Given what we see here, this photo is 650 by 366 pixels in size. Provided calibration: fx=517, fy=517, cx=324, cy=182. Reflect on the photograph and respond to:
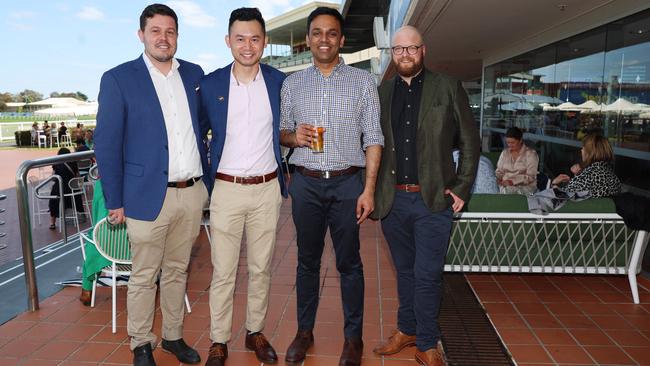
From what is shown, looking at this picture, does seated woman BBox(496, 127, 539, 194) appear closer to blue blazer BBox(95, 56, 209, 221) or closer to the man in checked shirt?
the man in checked shirt

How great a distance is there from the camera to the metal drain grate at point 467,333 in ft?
10.5

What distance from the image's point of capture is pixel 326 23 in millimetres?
2656

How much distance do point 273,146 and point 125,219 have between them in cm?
91

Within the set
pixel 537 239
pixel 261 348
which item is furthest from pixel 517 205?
pixel 261 348

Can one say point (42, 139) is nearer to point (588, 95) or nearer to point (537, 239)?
point (588, 95)

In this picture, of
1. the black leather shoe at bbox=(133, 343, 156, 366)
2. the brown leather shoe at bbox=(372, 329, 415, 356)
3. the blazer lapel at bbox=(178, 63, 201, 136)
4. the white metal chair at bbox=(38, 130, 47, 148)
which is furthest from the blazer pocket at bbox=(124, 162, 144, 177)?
the white metal chair at bbox=(38, 130, 47, 148)

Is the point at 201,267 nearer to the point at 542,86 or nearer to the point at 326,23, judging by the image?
the point at 326,23

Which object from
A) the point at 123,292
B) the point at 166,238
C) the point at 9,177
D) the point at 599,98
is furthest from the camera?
the point at 9,177

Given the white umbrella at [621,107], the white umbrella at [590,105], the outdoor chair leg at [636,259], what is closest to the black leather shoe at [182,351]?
the outdoor chair leg at [636,259]

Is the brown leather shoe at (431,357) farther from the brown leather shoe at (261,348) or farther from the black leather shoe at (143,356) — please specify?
A: the black leather shoe at (143,356)

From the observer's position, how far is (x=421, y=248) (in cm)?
290

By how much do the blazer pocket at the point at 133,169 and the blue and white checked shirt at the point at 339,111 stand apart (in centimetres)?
88

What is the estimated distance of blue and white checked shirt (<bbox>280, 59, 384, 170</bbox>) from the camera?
9.14 feet

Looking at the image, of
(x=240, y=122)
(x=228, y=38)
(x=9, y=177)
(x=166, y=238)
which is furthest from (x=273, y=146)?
(x=9, y=177)
